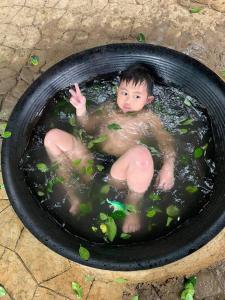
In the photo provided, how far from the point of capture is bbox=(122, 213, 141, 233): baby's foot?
316 centimetres

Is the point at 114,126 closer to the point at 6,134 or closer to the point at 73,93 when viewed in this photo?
the point at 73,93

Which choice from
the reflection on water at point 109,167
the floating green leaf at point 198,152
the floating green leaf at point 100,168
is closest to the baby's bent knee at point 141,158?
the reflection on water at point 109,167

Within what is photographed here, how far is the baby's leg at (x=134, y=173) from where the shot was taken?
2971 millimetres

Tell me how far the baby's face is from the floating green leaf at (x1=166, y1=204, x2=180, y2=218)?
0.75m

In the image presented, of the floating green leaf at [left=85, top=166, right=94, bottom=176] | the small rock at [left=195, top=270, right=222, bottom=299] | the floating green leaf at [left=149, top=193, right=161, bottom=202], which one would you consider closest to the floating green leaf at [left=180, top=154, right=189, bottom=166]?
the floating green leaf at [left=149, top=193, right=161, bottom=202]

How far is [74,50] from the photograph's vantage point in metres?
3.93

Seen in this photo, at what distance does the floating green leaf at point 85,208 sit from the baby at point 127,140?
37mm

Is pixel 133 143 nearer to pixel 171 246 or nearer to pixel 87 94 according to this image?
pixel 87 94

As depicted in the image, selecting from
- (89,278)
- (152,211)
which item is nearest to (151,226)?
(152,211)

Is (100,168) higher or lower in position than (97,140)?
lower

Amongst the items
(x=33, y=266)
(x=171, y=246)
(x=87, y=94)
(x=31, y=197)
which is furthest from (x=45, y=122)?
(x=171, y=246)

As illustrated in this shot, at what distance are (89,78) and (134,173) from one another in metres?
0.98

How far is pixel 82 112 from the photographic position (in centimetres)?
344

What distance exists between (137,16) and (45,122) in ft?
4.25
